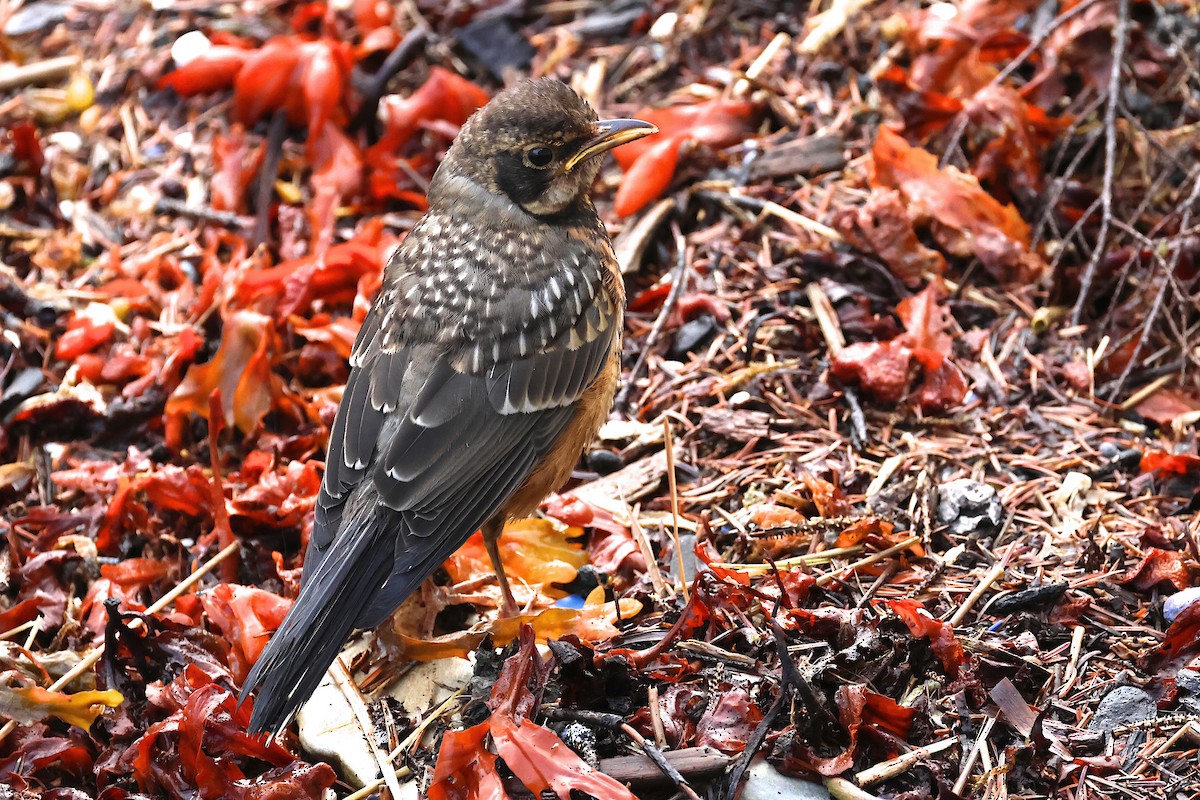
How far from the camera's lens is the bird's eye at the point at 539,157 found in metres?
4.01

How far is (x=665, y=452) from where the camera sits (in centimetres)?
Result: 434

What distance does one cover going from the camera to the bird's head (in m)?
3.96

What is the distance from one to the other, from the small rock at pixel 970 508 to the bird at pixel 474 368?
120 cm

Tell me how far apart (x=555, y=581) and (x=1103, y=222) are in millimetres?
2603

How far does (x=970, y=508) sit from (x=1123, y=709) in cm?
91

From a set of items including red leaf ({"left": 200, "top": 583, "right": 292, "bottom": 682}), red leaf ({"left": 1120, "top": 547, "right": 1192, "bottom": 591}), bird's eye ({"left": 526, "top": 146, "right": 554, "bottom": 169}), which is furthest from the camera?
bird's eye ({"left": 526, "top": 146, "right": 554, "bottom": 169})

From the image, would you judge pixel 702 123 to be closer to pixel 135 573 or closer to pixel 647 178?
pixel 647 178

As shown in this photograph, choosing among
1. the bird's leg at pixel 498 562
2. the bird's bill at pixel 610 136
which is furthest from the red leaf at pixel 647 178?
the bird's leg at pixel 498 562

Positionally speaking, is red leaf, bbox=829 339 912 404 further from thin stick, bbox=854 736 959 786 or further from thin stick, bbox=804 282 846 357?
thin stick, bbox=854 736 959 786

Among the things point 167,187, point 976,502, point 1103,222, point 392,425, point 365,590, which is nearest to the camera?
point 365,590

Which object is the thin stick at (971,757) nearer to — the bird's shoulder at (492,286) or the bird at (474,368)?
the bird at (474,368)

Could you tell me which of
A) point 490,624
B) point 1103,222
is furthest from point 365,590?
point 1103,222

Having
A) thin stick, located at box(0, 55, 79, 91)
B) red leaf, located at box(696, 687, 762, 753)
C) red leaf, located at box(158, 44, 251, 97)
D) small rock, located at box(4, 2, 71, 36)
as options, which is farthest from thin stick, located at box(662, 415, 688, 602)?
small rock, located at box(4, 2, 71, 36)

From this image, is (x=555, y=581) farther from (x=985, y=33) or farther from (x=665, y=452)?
(x=985, y=33)
